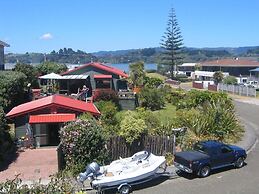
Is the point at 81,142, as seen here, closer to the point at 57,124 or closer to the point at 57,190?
the point at 57,124

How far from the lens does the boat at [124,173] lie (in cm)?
1589

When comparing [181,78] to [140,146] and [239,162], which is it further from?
[239,162]

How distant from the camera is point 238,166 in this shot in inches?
780

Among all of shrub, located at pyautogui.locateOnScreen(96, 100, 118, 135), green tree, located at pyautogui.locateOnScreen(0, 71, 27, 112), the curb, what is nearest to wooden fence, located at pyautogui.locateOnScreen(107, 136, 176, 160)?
shrub, located at pyautogui.locateOnScreen(96, 100, 118, 135)

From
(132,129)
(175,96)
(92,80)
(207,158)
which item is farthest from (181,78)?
(207,158)

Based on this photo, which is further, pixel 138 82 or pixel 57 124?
pixel 138 82

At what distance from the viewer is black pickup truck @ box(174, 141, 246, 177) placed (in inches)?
707

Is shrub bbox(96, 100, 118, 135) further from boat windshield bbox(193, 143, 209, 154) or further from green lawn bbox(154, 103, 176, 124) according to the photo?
boat windshield bbox(193, 143, 209, 154)

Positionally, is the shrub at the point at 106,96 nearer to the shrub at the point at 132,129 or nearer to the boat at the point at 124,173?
the shrub at the point at 132,129

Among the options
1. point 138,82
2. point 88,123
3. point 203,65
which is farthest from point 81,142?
point 203,65

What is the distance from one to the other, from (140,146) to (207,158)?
12.6 ft

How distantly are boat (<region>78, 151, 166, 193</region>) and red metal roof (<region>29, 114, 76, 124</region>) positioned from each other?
771cm

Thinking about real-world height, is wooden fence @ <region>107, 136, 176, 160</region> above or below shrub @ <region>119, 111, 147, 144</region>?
below

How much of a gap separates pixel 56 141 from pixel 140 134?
7.22 m
